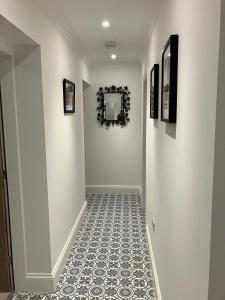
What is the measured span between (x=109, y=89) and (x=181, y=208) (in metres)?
4.05

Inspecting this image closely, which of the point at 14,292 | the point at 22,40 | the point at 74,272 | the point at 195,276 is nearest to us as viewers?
the point at 195,276

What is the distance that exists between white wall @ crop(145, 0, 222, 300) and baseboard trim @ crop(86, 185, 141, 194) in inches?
145

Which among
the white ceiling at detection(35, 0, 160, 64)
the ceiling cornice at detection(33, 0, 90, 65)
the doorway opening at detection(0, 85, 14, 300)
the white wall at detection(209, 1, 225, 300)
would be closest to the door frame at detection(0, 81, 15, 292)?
the doorway opening at detection(0, 85, 14, 300)

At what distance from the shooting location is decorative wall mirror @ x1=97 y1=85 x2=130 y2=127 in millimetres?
5188

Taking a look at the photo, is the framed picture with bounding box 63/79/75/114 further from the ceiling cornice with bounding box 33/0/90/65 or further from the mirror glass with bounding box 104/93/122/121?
the mirror glass with bounding box 104/93/122/121

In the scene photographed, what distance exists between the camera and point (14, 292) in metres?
2.52

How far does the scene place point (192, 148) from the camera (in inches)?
46.8

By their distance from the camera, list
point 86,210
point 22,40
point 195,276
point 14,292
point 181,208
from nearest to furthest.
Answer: point 195,276 → point 181,208 → point 22,40 → point 14,292 → point 86,210

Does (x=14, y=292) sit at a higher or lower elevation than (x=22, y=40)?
lower

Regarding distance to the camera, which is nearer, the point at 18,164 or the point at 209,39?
the point at 209,39

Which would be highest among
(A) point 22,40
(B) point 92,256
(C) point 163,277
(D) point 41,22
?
(D) point 41,22

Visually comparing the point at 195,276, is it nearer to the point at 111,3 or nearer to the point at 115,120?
the point at 111,3

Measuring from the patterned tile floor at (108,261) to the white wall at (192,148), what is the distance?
947 mm

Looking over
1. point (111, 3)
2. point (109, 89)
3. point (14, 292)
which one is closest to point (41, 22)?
point (111, 3)
